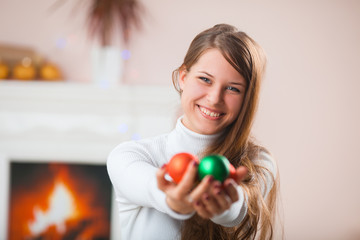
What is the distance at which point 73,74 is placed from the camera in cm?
269

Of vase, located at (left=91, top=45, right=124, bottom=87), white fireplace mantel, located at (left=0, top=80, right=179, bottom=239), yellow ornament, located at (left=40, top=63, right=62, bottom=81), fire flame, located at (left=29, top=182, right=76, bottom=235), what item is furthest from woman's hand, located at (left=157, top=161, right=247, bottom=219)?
fire flame, located at (left=29, top=182, right=76, bottom=235)

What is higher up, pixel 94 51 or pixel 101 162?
pixel 94 51

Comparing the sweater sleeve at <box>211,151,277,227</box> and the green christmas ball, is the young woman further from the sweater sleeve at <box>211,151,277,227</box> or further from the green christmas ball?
the green christmas ball

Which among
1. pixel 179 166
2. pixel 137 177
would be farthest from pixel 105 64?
pixel 179 166

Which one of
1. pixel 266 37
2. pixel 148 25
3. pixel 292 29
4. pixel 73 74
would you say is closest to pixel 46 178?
pixel 73 74

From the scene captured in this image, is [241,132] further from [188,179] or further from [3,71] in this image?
[3,71]

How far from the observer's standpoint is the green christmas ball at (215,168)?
61cm

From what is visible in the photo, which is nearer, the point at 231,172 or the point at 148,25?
the point at 231,172

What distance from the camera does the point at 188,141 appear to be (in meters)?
0.93

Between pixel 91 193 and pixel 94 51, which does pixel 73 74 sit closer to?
pixel 94 51

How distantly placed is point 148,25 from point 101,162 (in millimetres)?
942

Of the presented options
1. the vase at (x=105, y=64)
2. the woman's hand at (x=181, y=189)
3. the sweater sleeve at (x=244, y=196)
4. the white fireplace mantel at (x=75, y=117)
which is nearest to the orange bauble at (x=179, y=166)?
the woman's hand at (x=181, y=189)

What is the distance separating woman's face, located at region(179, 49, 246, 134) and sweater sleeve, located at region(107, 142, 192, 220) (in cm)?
15

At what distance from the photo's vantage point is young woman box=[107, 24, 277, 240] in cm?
82
